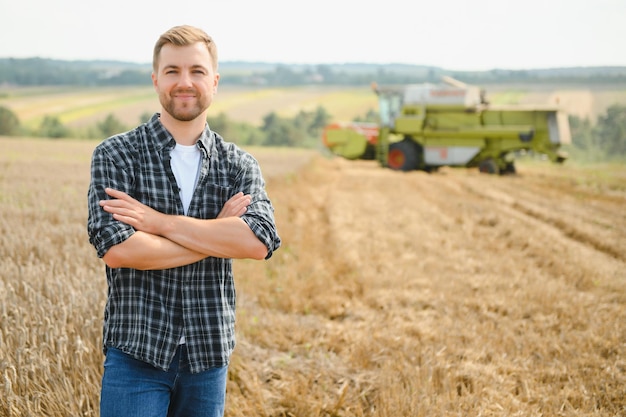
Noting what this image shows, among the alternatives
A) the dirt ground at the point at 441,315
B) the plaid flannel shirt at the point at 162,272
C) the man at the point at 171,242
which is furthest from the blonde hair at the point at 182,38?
the dirt ground at the point at 441,315

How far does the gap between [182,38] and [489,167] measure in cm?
2042

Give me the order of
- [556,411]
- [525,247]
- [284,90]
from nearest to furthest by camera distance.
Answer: [556,411] → [525,247] → [284,90]

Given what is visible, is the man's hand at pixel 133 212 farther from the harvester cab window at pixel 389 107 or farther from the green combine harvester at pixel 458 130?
the harvester cab window at pixel 389 107

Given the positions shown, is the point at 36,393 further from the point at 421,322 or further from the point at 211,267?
the point at 421,322

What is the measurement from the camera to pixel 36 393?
283 centimetres

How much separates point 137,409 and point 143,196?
0.75 metres

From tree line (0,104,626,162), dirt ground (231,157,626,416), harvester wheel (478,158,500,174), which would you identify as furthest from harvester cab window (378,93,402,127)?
tree line (0,104,626,162)

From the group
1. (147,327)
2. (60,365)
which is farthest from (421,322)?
(147,327)

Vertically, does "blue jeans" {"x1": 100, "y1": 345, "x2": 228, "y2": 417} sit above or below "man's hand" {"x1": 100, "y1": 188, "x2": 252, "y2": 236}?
below

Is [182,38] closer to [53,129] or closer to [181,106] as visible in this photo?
[181,106]

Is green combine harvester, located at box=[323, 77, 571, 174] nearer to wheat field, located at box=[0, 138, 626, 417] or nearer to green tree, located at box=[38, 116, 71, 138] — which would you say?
wheat field, located at box=[0, 138, 626, 417]

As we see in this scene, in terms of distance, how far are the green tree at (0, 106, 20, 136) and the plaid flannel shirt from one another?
5409 cm

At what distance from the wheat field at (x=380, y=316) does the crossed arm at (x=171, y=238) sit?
0.95 metres

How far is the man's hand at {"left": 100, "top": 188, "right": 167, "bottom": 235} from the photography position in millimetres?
2207
